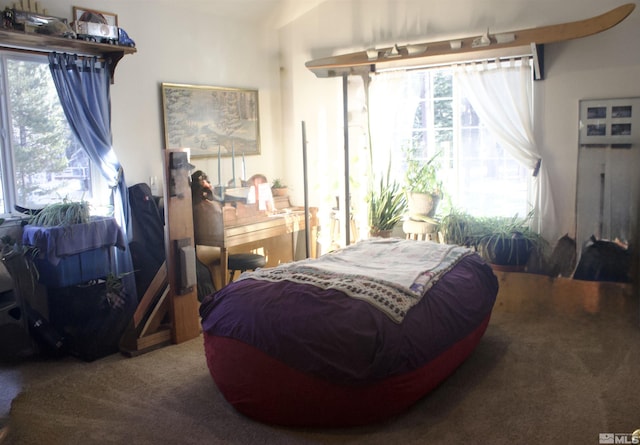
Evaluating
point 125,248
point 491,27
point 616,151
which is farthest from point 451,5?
point 125,248

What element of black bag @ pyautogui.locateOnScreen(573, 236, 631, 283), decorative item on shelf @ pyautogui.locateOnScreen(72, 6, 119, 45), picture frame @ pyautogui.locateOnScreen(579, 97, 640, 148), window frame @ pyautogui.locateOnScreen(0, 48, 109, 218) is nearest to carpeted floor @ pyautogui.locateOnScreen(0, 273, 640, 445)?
black bag @ pyautogui.locateOnScreen(573, 236, 631, 283)

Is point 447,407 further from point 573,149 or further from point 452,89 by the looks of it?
point 452,89

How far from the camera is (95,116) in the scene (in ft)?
14.8

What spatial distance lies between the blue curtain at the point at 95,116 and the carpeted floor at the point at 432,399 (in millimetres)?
1006

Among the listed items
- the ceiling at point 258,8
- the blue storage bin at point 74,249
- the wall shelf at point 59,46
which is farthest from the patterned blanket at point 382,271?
the ceiling at point 258,8

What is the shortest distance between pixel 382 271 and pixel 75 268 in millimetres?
2112

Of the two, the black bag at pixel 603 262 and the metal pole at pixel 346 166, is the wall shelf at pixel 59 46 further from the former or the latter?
the black bag at pixel 603 262

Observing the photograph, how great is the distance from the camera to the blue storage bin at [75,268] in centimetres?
409

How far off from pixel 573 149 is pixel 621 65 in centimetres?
69

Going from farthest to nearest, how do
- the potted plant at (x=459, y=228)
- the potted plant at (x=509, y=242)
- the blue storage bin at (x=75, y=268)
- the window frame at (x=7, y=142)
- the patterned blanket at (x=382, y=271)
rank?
1. the potted plant at (x=459, y=228)
2. the potted plant at (x=509, y=242)
3. the window frame at (x=7, y=142)
4. the blue storage bin at (x=75, y=268)
5. the patterned blanket at (x=382, y=271)

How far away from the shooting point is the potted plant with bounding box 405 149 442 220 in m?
5.33

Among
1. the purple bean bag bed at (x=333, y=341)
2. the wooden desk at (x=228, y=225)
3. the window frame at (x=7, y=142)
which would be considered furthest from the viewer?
the wooden desk at (x=228, y=225)

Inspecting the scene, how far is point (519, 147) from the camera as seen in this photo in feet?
16.3

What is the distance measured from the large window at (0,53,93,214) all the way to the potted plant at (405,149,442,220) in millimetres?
2662
